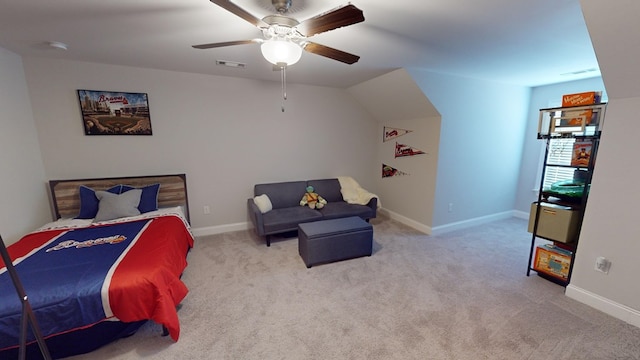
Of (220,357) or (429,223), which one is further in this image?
(429,223)

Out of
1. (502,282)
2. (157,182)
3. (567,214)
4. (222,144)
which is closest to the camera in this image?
(567,214)

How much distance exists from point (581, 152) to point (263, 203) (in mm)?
3574

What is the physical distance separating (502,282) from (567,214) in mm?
904

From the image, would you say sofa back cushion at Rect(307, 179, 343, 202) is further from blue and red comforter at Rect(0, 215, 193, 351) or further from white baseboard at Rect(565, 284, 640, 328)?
white baseboard at Rect(565, 284, 640, 328)

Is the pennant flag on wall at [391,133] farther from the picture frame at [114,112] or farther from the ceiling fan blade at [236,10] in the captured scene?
the picture frame at [114,112]

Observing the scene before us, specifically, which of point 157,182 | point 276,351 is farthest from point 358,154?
point 276,351

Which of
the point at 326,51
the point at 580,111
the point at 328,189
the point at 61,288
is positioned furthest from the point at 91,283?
the point at 580,111

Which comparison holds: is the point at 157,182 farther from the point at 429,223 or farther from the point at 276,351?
the point at 429,223

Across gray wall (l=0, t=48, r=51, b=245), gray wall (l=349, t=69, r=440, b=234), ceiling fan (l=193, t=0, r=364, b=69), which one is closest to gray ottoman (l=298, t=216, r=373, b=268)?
gray wall (l=349, t=69, r=440, b=234)

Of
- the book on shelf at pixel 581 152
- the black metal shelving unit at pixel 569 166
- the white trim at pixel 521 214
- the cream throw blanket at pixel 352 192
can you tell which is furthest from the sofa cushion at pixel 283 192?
→ the white trim at pixel 521 214

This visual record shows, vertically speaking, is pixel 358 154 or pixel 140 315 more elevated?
pixel 358 154

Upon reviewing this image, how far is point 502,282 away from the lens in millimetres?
2594

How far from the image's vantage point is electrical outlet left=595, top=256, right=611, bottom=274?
212 centimetres

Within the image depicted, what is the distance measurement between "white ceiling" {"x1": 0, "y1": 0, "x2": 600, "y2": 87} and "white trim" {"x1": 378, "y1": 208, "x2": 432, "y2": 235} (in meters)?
2.31
